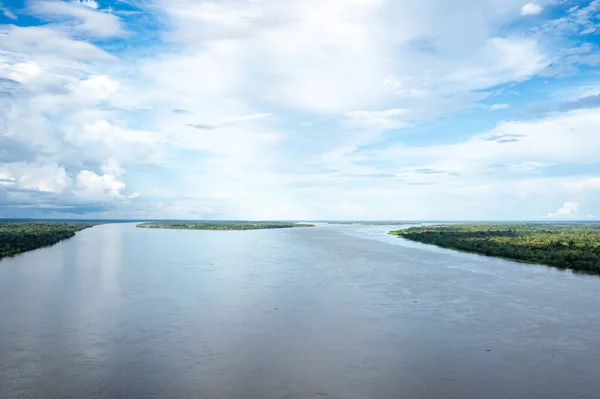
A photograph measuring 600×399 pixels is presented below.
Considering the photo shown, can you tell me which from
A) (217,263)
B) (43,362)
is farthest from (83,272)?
(43,362)

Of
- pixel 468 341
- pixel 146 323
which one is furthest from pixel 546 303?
pixel 146 323

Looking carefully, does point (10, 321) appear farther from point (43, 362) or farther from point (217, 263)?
point (217, 263)

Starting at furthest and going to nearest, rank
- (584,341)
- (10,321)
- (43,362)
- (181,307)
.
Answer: (181,307)
(10,321)
(584,341)
(43,362)

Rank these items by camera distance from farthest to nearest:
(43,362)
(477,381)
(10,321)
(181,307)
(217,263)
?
(217,263)
(181,307)
(10,321)
(43,362)
(477,381)

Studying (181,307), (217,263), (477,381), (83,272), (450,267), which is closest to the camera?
(477,381)

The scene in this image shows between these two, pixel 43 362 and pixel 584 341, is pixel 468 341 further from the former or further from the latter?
pixel 43 362

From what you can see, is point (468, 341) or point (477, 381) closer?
point (477, 381)
